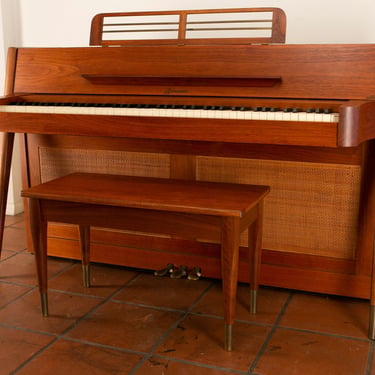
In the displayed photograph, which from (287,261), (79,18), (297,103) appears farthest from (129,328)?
(79,18)

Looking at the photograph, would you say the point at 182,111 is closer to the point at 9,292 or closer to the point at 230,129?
the point at 230,129

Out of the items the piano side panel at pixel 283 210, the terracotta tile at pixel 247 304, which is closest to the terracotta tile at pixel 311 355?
the terracotta tile at pixel 247 304

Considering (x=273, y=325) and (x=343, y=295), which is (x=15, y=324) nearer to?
(x=273, y=325)

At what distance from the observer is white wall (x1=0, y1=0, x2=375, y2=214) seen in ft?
9.91

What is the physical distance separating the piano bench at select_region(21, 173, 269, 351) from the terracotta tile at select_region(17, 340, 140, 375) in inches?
13.2

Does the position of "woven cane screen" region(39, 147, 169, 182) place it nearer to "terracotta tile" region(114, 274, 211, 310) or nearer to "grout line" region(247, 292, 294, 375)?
"terracotta tile" region(114, 274, 211, 310)

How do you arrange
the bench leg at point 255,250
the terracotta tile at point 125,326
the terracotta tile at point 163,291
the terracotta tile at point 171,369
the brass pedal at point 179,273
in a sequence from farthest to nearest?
1. the brass pedal at point 179,273
2. the terracotta tile at point 163,291
3. the bench leg at point 255,250
4. the terracotta tile at point 125,326
5. the terracotta tile at point 171,369

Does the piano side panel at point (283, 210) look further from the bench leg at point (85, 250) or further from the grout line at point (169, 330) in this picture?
the bench leg at point (85, 250)

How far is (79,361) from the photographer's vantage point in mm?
1990

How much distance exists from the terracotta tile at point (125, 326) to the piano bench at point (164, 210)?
0.78 feet

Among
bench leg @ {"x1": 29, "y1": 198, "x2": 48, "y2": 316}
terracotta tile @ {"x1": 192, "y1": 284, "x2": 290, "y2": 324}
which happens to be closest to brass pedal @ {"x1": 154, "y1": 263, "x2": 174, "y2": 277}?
terracotta tile @ {"x1": 192, "y1": 284, "x2": 290, "y2": 324}

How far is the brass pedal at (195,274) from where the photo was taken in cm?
257

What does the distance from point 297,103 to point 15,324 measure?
1476 millimetres

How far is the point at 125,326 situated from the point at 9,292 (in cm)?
69
